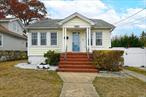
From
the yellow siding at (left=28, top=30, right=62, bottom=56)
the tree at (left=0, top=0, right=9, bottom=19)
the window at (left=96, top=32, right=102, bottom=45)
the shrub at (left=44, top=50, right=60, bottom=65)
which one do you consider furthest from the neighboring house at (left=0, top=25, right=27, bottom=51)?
the window at (left=96, top=32, right=102, bottom=45)

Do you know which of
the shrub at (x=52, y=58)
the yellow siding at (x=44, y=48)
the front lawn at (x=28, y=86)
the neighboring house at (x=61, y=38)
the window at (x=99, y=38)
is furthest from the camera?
the window at (x=99, y=38)

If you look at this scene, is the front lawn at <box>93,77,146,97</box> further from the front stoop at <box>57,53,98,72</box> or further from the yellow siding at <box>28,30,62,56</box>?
the yellow siding at <box>28,30,62,56</box>

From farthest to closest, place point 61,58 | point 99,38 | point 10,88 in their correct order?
point 99,38, point 61,58, point 10,88

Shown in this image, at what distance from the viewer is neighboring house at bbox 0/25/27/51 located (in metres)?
35.3

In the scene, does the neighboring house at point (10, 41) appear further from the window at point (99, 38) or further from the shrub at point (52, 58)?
the window at point (99, 38)

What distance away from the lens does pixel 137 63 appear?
98.8 feet

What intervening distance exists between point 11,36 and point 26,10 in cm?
1933

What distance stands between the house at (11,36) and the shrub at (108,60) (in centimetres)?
1544

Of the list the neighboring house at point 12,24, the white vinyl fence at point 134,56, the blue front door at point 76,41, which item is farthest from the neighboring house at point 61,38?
the neighboring house at point 12,24

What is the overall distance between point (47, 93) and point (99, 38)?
1646 centimetres

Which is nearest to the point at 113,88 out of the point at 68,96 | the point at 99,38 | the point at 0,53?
the point at 68,96

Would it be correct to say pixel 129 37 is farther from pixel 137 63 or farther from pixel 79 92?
pixel 79 92

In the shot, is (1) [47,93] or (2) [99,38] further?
(2) [99,38]

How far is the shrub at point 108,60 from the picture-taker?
909 inches
